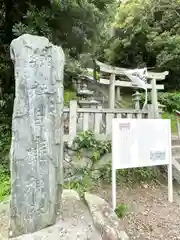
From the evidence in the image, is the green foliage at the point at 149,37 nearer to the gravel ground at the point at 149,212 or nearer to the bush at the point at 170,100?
the bush at the point at 170,100

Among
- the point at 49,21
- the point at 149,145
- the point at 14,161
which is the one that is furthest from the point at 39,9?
the point at 14,161

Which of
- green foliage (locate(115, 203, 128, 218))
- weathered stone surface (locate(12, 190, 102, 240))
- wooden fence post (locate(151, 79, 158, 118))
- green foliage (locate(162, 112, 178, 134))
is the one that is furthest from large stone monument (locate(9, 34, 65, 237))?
green foliage (locate(162, 112, 178, 134))

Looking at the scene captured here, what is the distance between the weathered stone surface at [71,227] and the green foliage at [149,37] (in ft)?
33.5

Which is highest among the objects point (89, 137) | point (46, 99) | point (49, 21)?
point (49, 21)

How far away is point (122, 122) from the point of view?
391 cm

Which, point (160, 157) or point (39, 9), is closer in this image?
point (160, 157)

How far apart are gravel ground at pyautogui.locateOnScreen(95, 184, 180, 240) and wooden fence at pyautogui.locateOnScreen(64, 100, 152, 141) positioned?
1030 millimetres

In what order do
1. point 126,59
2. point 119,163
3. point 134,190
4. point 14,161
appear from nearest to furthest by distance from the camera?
point 14,161, point 119,163, point 134,190, point 126,59

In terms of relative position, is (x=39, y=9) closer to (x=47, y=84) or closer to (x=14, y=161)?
(x=47, y=84)

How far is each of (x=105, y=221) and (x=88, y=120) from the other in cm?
240

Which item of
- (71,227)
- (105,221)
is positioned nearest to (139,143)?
(105,221)

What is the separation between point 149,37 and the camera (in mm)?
12836

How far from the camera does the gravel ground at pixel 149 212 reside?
10.9 ft

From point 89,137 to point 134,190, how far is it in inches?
45.8
